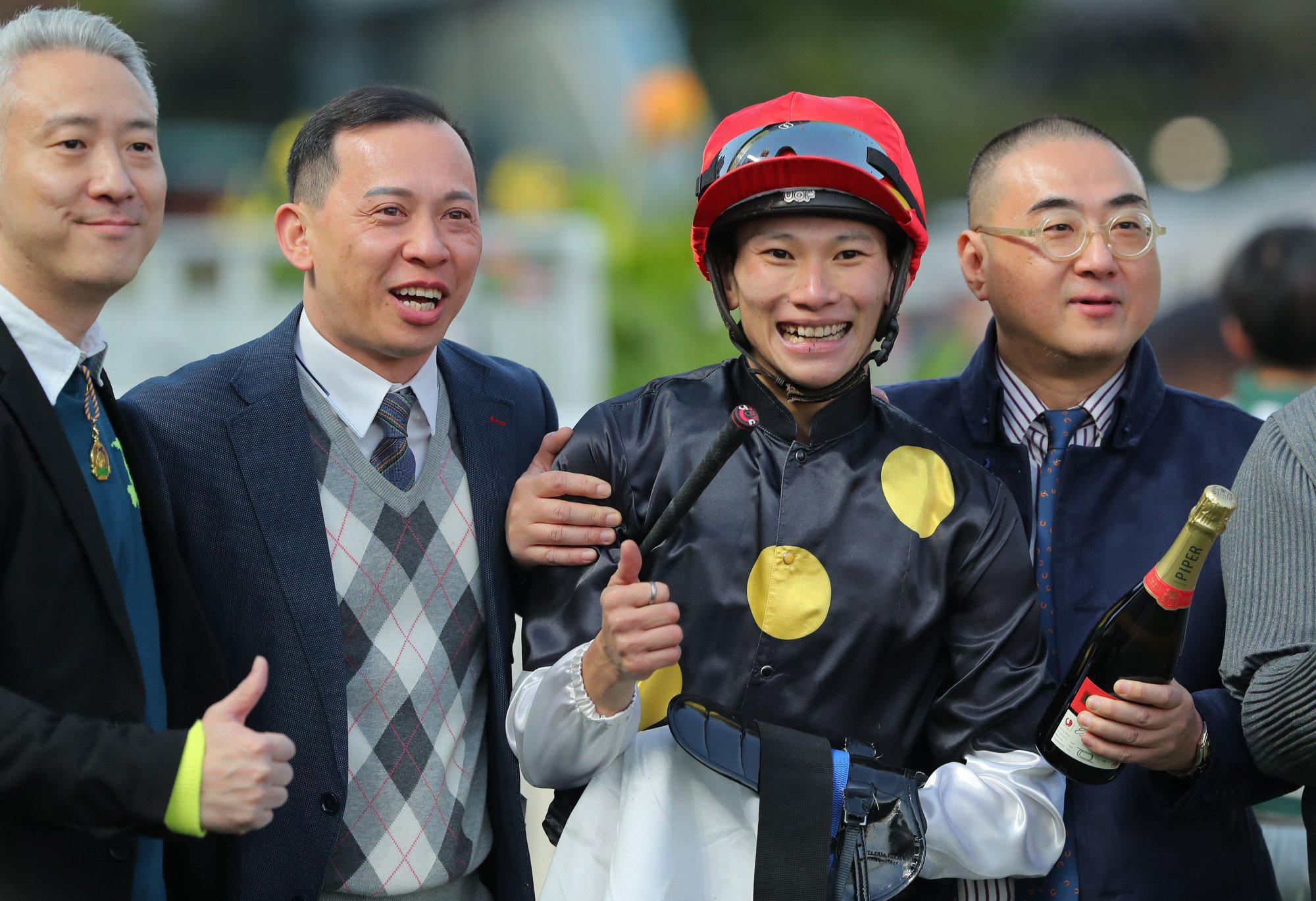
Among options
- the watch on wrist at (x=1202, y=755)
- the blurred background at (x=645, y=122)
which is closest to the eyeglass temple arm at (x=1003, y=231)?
the watch on wrist at (x=1202, y=755)

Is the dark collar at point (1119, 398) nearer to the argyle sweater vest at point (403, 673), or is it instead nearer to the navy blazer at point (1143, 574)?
the navy blazer at point (1143, 574)

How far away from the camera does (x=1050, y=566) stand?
288 centimetres

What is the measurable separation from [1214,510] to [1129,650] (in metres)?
0.35

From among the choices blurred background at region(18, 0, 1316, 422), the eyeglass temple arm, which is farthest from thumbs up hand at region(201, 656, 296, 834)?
blurred background at region(18, 0, 1316, 422)

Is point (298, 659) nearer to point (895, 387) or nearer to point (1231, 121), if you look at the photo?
point (895, 387)

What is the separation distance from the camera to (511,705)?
8.38 feet

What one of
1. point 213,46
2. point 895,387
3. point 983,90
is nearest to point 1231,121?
point 983,90

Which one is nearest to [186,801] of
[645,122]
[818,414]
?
[818,414]

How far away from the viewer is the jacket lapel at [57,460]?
2176 mm

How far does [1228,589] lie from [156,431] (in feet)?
6.54

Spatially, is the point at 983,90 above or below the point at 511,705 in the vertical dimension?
above

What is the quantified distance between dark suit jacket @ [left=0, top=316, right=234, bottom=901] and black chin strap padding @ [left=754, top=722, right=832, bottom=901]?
95 centimetres

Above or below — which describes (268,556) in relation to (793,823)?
above

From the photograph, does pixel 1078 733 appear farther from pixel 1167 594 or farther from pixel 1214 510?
pixel 1214 510
